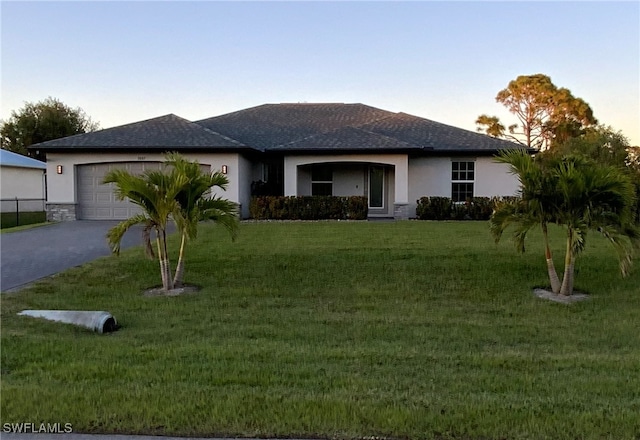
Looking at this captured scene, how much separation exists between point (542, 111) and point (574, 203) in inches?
1520

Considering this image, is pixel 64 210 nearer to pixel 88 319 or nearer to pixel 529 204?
pixel 88 319

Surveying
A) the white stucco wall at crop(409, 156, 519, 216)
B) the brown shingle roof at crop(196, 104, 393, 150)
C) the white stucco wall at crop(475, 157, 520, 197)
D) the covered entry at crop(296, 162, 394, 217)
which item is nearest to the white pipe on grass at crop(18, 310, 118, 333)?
the covered entry at crop(296, 162, 394, 217)

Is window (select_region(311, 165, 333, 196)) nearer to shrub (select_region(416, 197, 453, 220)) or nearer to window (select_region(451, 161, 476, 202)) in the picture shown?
shrub (select_region(416, 197, 453, 220))

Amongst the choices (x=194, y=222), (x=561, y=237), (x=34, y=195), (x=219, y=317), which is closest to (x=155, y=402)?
(x=219, y=317)

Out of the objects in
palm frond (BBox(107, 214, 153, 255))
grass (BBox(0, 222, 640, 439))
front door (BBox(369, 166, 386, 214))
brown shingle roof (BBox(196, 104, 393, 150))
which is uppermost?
brown shingle roof (BBox(196, 104, 393, 150))

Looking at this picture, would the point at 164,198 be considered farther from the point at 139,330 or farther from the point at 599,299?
the point at 599,299

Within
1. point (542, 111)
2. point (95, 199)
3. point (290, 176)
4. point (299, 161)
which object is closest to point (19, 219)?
point (95, 199)

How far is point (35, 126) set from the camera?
4544 cm

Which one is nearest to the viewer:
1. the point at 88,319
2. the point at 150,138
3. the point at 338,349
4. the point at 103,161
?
the point at 338,349

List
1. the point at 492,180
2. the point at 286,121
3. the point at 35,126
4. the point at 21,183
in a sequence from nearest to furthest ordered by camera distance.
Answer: the point at 492,180, the point at 286,121, the point at 21,183, the point at 35,126

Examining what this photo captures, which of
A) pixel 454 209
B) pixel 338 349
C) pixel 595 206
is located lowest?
pixel 338 349

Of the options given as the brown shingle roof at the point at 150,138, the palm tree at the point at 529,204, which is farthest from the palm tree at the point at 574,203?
the brown shingle roof at the point at 150,138

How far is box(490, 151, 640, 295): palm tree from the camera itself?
8.84m

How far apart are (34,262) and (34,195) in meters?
27.7
